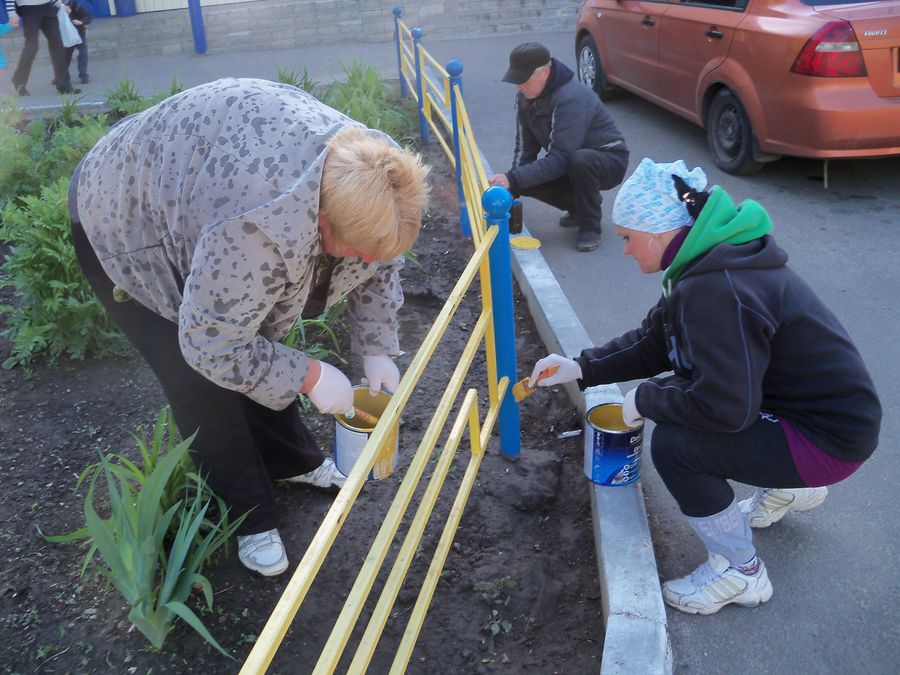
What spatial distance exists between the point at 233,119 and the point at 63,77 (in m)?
8.91

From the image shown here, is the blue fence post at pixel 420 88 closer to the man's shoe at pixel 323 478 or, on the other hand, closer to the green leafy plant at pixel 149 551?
the man's shoe at pixel 323 478

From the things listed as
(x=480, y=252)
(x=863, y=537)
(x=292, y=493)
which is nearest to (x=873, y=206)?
(x=863, y=537)

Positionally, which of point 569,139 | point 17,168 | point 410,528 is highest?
point 569,139

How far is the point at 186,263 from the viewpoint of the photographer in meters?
1.88

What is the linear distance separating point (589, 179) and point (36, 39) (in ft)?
24.6

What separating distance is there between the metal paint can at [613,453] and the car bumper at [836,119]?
314cm

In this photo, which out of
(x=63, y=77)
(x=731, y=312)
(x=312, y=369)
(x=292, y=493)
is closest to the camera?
(x=731, y=312)

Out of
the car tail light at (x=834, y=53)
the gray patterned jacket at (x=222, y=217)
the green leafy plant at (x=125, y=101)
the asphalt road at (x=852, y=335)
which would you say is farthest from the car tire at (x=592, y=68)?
the gray patterned jacket at (x=222, y=217)

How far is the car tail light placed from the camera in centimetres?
450

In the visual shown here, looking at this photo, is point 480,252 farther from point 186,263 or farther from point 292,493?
point 292,493

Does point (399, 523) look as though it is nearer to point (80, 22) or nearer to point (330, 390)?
point (330, 390)

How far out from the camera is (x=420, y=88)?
637cm

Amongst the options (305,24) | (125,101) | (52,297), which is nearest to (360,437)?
(52,297)

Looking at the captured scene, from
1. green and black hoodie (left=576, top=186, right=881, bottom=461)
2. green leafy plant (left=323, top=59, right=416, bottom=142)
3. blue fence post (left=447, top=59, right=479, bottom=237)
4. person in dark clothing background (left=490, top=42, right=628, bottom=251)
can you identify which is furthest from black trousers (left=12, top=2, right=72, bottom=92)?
green and black hoodie (left=576, top=186, right=881, bottom=461)
